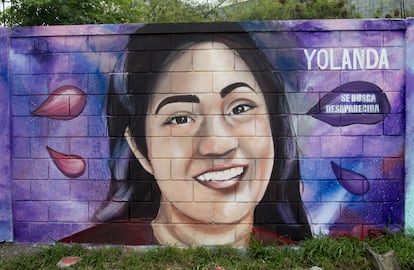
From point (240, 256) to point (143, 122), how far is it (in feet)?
5.38

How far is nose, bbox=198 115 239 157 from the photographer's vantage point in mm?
4305

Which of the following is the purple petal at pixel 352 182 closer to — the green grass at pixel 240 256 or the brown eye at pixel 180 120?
the green grass at pixel 240 256

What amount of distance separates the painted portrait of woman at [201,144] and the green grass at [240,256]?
19 centimetres

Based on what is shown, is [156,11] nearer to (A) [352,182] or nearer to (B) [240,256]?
(A) [352,182]

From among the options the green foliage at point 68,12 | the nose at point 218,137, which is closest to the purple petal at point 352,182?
the nose at point 218,137

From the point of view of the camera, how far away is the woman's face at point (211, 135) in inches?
169

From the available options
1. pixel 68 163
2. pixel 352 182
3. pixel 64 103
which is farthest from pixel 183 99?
pixel 352 182

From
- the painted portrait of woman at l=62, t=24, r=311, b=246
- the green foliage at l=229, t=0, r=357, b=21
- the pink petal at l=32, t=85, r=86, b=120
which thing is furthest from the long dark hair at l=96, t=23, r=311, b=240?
the green foliage at l=229, t=0, r=357, b=21

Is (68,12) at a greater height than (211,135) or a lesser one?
greater

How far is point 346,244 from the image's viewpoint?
4.15m

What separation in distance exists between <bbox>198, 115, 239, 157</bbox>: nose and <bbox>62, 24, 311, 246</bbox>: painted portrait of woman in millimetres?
10

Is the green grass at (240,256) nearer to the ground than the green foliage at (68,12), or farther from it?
nearer to the ground

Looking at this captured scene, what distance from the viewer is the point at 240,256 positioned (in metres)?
4.18

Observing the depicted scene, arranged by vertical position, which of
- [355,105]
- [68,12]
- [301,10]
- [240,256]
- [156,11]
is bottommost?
[240,256]
